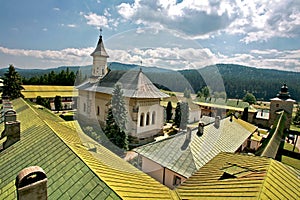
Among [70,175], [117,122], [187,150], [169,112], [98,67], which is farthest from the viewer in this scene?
[98,67]

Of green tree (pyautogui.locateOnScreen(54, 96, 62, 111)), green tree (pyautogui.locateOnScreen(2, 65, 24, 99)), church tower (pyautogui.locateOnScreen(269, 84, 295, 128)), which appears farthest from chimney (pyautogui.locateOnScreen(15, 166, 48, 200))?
green tree (pyautogui.locateOnScreen(54, 96, 62, 111))

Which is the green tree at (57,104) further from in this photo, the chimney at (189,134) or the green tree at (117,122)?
the chimney at (189,134)

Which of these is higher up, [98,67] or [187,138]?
[98,67]

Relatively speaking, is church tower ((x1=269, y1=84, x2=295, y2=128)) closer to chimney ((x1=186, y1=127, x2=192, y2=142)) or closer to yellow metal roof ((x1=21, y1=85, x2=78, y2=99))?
chimney ((x1=186, y1=127, x2=192, y2=142))

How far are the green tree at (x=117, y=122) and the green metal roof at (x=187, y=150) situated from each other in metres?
5.49

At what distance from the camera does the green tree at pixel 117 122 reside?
1546cm

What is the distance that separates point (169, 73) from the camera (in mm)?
7848

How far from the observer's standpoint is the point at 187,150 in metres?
9.43

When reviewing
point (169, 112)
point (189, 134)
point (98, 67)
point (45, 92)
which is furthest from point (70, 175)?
point (45, 92)

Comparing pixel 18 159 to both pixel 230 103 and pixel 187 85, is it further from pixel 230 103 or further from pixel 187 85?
pixel 230 103

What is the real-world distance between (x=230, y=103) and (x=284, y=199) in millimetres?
37095

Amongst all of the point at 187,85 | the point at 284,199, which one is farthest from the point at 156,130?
the point at 284,199

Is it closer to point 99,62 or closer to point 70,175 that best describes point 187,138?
point 70,175

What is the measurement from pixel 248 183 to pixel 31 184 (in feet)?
13.2
